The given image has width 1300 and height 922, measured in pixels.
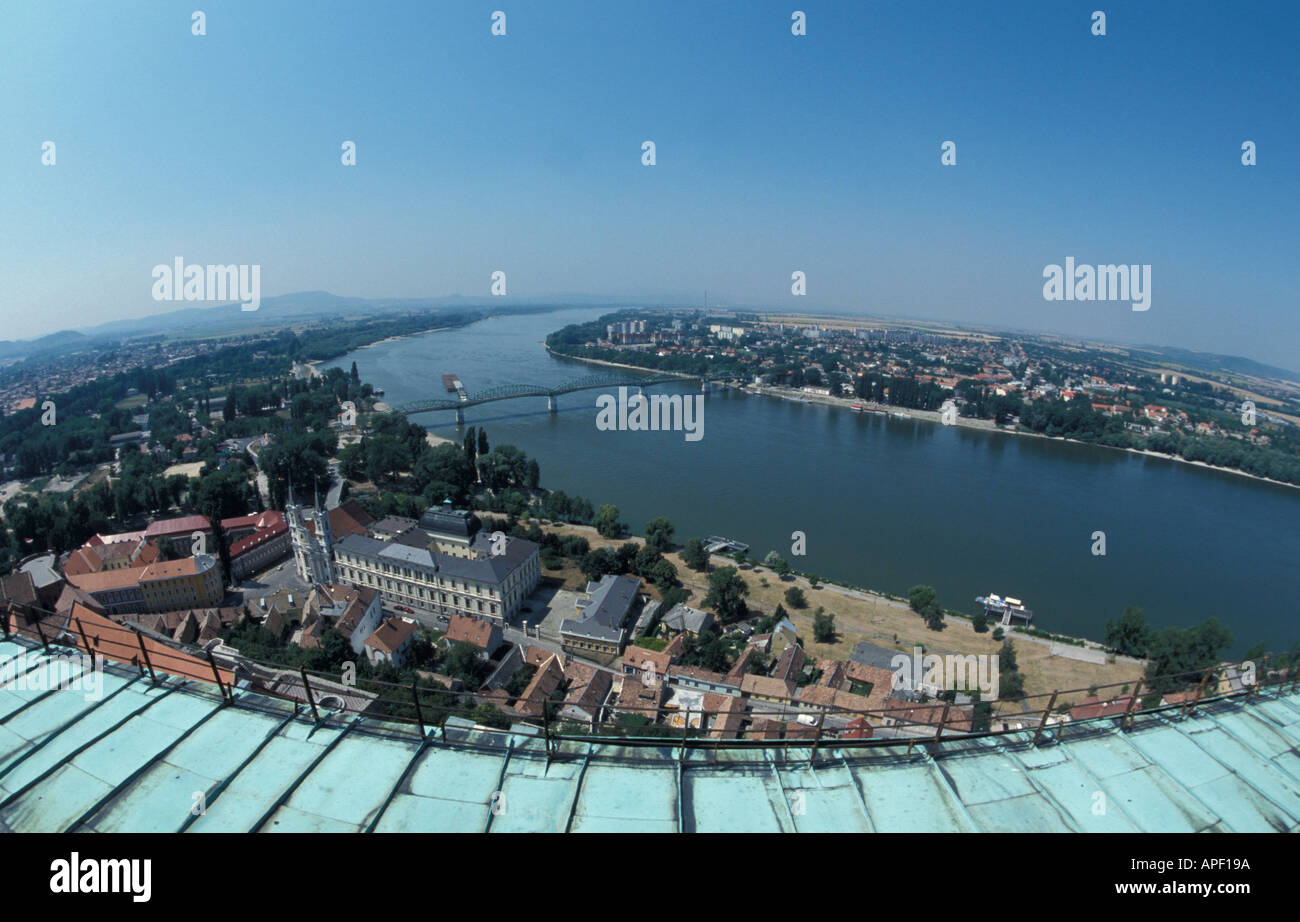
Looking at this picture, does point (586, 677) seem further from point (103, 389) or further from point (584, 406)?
point (103, 389)

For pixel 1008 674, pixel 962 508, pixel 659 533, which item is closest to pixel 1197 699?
pixel 1008 674

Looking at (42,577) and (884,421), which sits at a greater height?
(884,421)

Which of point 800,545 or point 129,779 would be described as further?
point 800,545

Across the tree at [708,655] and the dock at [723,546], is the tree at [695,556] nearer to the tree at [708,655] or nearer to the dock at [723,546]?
the dock at [723,546]

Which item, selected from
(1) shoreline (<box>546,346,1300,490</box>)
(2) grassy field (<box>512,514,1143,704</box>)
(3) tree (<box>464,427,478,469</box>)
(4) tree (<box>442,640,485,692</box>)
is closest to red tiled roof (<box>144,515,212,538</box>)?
(3) tree (<box>464,427,478,469</box>)

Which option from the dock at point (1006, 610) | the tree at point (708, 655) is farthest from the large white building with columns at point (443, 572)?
the dock at point (1006, 610)

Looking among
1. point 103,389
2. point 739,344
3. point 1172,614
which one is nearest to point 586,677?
point 1172,614

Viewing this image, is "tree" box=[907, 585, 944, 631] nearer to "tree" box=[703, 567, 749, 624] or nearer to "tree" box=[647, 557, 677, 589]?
"tree" box=[703, 567, 749, 624]
